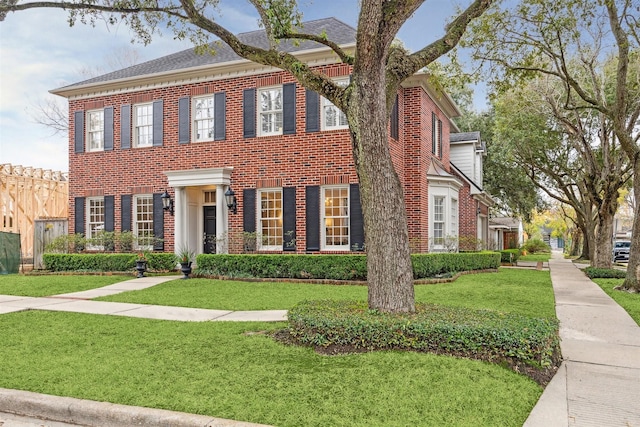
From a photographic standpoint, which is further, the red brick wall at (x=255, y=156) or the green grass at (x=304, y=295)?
the red brick wall at (x=255, y=156)

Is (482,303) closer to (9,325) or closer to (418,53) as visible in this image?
(418,53)

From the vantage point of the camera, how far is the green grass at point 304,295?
8.97 m

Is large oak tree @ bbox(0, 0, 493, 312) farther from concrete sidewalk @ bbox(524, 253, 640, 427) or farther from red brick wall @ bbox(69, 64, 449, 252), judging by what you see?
red brick wall @ bbox(69, 64, 449, 252)

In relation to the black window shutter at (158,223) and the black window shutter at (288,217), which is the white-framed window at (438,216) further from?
the black window shutter at (158,223)

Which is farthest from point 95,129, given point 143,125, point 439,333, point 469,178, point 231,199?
point 439,333

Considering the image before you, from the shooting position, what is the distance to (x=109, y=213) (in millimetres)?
16828

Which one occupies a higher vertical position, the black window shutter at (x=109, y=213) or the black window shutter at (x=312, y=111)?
the black window shutter at (x=312, y=111)

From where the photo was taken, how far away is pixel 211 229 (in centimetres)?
1672

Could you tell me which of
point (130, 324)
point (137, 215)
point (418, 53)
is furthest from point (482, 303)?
point (137, 215)

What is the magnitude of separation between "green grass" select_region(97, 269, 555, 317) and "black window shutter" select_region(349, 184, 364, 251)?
1790mm

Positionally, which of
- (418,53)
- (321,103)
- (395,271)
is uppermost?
(321,103)

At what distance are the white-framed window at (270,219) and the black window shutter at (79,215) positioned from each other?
24.0ft

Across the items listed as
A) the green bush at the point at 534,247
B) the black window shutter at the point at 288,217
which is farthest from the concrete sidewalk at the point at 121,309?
the green bush at the point at 534,247

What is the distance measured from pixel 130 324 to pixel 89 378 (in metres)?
2.70
